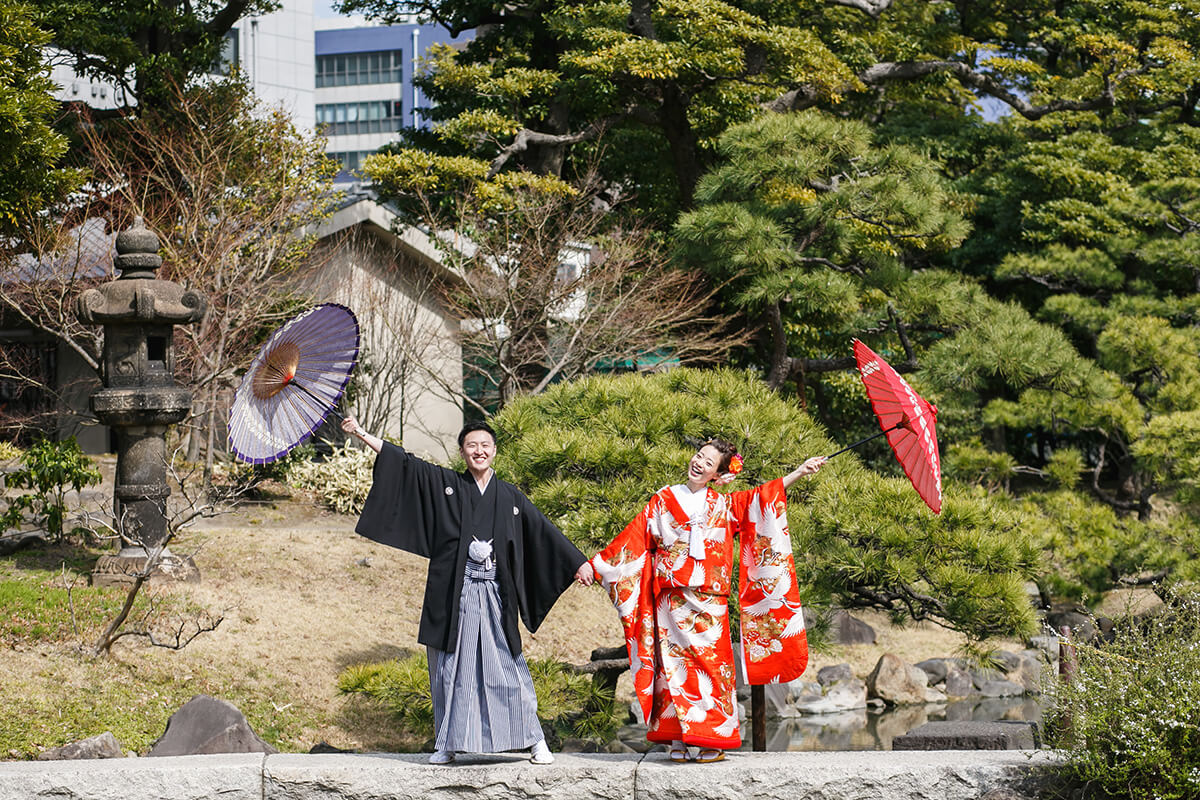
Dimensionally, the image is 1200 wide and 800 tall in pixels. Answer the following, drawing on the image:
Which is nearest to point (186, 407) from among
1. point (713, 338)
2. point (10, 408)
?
point (713, 338)

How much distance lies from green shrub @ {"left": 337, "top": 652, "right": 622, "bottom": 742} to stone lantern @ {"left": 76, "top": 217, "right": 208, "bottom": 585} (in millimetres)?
3068

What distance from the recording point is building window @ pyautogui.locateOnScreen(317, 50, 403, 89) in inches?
1811

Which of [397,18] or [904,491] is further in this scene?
[397,18]

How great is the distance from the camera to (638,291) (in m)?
13.2

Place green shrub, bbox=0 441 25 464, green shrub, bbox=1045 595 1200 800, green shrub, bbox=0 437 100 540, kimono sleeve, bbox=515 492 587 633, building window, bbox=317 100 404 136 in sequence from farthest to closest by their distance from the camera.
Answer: building window, bbox=317 100 404 136 < green shrub, bbox=0 441 25 464 < green shrub, bbox=0 437 100 540 < kimono sleeve, bbox=515 492 587 633 < green shrub, bbox=1045 595 1200 800

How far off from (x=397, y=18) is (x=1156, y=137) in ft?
35.0

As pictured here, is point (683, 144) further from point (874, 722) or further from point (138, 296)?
point (138, 296)

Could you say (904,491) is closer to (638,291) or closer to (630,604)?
(630,604)

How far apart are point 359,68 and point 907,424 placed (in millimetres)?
44727

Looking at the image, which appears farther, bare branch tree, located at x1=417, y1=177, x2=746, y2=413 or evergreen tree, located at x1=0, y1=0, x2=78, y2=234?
bare branch tree, located at x1=417, y1=177, x2=746, y2=413

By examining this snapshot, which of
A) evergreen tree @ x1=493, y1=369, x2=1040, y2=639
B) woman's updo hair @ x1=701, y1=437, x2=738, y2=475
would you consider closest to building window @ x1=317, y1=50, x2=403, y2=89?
evergreen tree @ x1=493, y1=369, x2=1040, y2=639

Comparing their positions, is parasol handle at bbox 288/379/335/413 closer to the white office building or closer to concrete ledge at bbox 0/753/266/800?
concrete ledge at bbox 0/753/266/800

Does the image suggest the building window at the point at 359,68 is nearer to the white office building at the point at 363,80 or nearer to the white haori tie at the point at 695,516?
the white office building at the point at 363,80

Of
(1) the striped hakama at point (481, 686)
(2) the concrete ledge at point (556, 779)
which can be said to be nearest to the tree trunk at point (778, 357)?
(2) the concrete ledge at point (556, 779)
